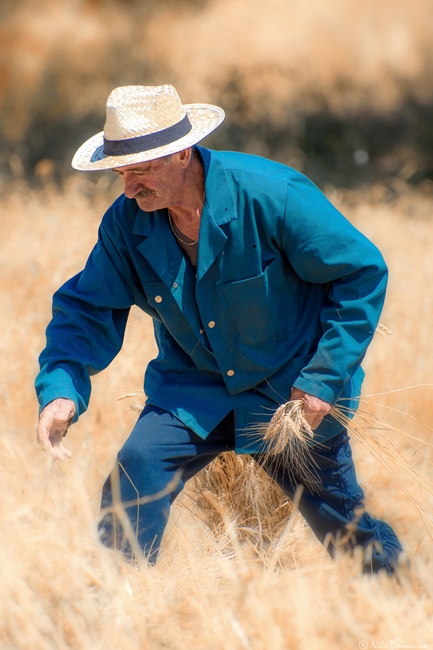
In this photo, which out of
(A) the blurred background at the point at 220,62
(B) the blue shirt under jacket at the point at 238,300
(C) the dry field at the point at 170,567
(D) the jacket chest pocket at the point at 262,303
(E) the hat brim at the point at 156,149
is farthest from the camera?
(A) the blurred background at the point at 220,62

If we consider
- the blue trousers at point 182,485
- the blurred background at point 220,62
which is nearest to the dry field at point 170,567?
the blue trousers at point 182,485

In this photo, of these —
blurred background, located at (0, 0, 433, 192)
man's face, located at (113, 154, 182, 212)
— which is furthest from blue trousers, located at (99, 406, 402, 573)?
blurred background, located at (0, 0, 433, 192)

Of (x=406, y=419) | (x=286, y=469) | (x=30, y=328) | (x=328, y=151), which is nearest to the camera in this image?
(x=286, y=469)

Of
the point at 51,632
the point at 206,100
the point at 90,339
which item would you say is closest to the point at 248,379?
the point at 90,339

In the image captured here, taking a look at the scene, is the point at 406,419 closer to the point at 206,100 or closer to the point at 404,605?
the point at 404,605

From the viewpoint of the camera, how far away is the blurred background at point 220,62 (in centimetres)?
1177

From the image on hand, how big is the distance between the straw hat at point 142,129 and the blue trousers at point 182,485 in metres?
0.90

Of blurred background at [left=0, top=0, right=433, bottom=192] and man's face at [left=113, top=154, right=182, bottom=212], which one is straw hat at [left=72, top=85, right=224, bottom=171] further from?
blurred background at [left=0, top=0, right=433, bottom=192]

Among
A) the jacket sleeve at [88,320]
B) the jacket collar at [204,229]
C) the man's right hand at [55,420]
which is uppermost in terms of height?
the jacket collar at [204,229]

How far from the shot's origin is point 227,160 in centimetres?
263

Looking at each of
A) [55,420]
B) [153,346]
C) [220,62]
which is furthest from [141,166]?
[220,62]

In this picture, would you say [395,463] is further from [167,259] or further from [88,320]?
[88,320]

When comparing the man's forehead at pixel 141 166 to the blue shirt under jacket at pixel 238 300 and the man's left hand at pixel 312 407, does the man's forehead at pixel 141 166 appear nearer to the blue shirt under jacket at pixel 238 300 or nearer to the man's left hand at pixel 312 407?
the blue shirt under jacket at pixel 238 300

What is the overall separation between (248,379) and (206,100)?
9403mm
